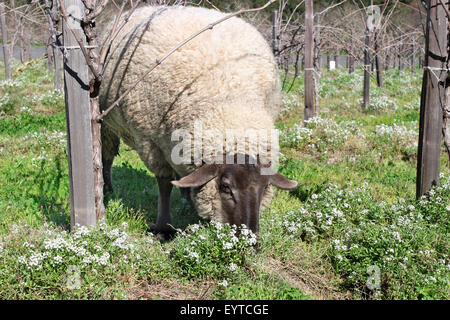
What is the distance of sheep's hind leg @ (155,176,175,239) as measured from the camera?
4.41 metres

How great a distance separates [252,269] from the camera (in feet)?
10.5

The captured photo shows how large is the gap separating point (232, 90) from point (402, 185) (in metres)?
3.08

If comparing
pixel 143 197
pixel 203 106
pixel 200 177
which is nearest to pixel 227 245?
pixel 200 177

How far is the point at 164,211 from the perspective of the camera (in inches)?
178

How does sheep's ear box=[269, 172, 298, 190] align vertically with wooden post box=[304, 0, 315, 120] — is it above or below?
below

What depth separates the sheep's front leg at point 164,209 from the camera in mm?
4418

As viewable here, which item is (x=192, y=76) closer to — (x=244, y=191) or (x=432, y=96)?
(x=244, y=191)

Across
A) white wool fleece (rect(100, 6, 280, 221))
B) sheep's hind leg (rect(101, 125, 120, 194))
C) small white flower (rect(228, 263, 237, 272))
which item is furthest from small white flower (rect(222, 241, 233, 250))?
sheep's hind leg (rect(101, 125, 120, 194))

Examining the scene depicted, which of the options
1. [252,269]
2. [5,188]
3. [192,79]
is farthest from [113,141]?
[252,269]

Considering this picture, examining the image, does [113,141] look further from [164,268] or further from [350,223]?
[350,223]

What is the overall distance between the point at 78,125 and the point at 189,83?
105cm

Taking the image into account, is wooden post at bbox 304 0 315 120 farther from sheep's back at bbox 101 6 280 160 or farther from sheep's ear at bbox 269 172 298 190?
sheep's ear at bbox 269 172 298 190

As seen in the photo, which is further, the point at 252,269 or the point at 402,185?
the point at 402,185
